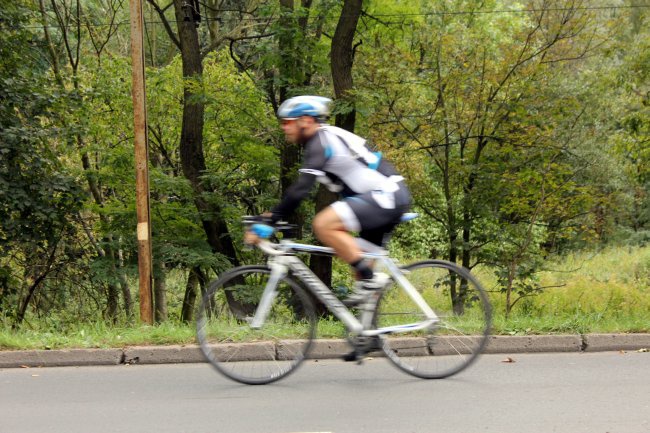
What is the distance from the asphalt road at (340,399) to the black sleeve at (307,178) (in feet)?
4.76

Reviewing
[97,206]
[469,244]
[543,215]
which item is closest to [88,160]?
[97,206]

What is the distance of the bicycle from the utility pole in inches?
161

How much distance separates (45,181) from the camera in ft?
42.8

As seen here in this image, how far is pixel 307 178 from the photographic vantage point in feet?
16.1

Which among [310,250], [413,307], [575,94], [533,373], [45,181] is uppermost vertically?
[575,94]

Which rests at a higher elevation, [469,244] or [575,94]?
[575,94]

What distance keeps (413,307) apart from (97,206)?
441 inches

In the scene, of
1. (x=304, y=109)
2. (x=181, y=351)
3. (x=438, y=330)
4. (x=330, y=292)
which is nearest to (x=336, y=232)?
(x=330, y=292)

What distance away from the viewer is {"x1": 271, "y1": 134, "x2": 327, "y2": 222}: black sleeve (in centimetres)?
492

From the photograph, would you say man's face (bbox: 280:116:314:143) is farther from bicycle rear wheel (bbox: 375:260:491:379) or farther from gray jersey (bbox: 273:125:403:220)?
bicycle rear wheel (bbox: 375:260:491:379)

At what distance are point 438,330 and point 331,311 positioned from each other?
2.79ft

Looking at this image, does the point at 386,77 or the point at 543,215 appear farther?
the point at 386,77

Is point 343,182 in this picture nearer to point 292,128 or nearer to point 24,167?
point 292,128

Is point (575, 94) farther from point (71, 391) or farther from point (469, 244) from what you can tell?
point (71, 391)
